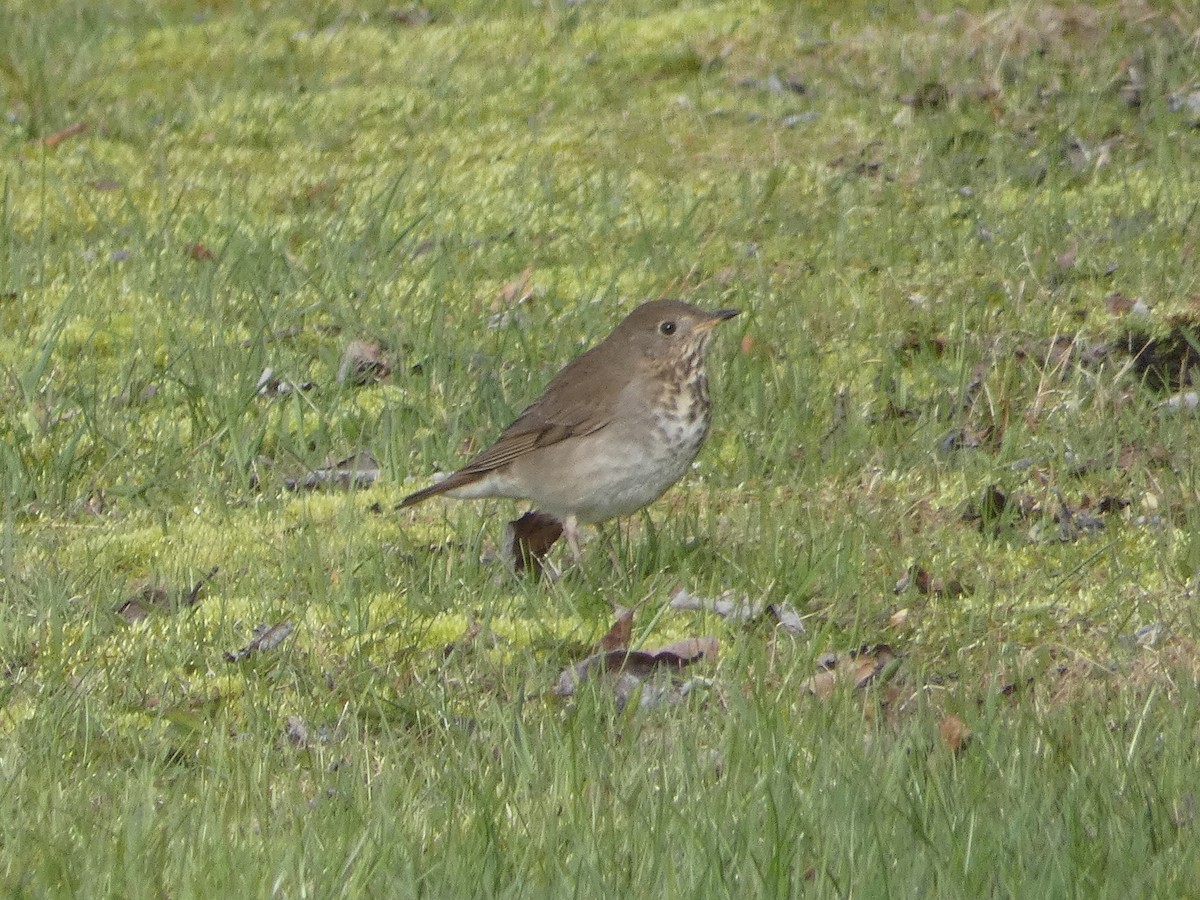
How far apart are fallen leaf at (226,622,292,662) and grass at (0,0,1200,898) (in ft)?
0.14

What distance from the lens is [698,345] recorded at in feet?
21.0

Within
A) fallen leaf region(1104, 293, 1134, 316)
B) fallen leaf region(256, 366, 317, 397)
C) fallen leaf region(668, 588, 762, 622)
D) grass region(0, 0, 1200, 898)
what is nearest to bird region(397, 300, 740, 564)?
grass region(0, 0, 1200, 898)

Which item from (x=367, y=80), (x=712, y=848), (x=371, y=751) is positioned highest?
(x=712, y=848)

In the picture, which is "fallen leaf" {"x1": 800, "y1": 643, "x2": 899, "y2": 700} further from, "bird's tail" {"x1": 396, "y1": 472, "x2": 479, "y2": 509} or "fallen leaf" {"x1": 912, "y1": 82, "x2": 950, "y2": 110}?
"fallen leaf" {"x1": 912, "y1": 82, "x2": 950, "y2": 110}

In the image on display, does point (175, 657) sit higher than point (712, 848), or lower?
lower

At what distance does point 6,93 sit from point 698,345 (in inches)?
258

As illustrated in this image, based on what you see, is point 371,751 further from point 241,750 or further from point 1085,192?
point 1085,192

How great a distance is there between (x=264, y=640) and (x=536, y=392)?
2.35 meters

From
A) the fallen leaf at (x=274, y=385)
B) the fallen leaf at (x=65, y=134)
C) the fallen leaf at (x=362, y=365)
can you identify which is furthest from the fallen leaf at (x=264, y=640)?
the fallen leaf at (x=65, y=134)

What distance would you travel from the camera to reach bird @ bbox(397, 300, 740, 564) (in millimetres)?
6098

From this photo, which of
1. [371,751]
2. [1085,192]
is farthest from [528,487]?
[1085,192]

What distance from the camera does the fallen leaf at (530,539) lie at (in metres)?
6.27

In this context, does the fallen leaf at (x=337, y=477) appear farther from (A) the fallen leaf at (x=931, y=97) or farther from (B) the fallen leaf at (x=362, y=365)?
(A) the fallen leaf at (x=931, y=97)

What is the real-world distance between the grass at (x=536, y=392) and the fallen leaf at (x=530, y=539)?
8cm
